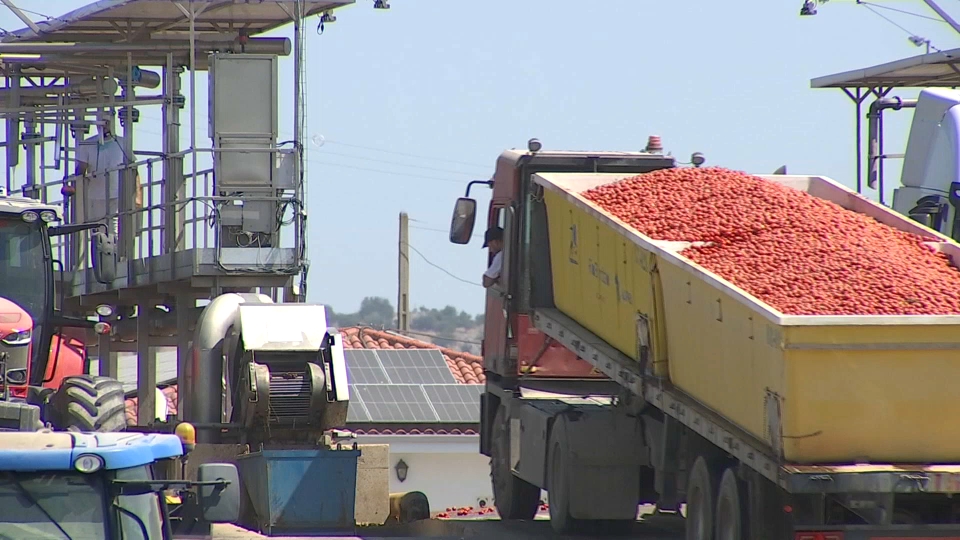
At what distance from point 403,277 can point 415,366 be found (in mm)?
16134

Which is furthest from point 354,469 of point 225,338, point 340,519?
point 225,338

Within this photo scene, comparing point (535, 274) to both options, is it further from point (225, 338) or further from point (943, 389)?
point (943, 389)

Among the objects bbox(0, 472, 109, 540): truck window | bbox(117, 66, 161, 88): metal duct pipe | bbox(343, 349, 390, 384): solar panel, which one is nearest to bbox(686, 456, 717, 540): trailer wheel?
bbox(0, 472, 109, 540): truck window

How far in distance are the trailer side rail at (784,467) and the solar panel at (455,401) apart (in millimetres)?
19027

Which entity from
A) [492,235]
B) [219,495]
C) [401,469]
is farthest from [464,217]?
[401,469]

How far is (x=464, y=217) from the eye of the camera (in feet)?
55.5

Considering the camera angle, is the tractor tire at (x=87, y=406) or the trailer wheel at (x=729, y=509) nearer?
the trailer wheel at (x=729, y=509)

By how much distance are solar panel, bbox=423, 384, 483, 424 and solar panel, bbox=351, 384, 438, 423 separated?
6.6 inches

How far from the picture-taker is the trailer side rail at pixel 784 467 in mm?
10195

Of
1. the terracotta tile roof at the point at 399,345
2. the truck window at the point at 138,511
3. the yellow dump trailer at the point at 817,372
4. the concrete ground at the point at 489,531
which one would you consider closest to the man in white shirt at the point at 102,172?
the concrete ground at the point at 489,531

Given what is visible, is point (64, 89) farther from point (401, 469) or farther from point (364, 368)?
point (364, 368)

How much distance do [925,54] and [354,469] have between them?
9545 mm

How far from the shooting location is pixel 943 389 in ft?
33.7

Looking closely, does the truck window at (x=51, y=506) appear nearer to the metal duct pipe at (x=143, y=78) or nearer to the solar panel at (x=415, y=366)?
the metal duct pipe at (x=143, y=78)
